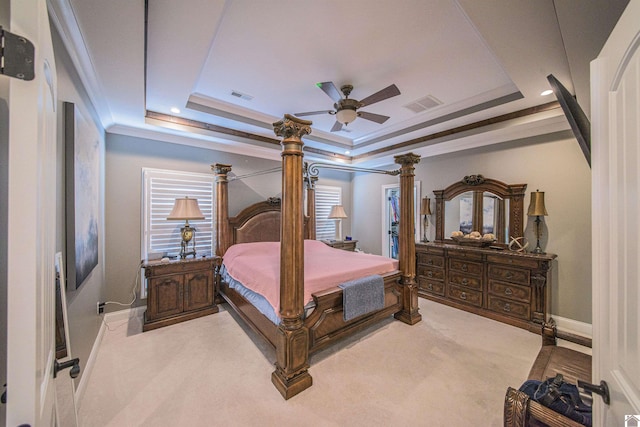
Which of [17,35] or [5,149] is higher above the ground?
Result: [17,35]

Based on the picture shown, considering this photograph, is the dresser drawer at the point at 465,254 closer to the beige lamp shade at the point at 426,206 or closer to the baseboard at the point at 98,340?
the beige lamp shade at the point at 426,206

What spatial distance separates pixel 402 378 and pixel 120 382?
2398mm

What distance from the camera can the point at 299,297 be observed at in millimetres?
2049

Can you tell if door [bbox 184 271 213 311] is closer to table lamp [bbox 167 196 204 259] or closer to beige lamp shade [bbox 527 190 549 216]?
table lamp [bbox 167 196 204 259]

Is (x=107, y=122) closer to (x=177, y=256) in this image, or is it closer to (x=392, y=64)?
(x=177, y=256)

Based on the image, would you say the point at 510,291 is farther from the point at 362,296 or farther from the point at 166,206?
the point at 166,206

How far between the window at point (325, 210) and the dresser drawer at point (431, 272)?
84.5 inches

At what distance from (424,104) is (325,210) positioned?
2970mm

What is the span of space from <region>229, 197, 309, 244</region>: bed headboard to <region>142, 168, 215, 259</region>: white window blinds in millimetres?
459

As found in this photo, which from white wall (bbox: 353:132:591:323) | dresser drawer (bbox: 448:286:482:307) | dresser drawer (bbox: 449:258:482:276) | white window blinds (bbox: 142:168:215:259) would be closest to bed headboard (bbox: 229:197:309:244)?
white window blinds (bbox: 142:168:215:259)

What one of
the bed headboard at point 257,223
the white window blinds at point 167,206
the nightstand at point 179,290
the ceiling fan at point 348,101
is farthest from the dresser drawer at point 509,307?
the white window blinds at point 167,206

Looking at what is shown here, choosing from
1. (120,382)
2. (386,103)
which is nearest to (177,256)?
(120,382)

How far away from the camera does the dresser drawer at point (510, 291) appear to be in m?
3.02

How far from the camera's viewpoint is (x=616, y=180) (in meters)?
0.74
